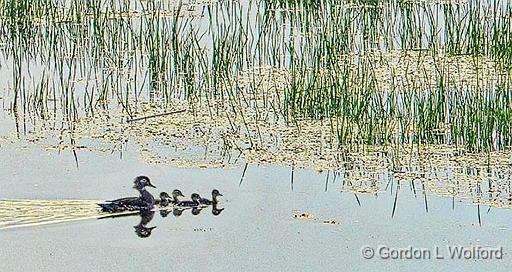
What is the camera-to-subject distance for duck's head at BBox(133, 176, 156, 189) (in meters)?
5.15

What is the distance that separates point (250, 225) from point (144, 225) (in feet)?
1.29

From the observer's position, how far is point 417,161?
5.54 metres

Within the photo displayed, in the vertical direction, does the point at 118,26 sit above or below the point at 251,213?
above

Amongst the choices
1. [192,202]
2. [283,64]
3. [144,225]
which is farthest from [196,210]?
[283,64]

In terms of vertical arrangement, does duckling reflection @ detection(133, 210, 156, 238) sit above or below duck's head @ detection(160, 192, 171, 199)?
below

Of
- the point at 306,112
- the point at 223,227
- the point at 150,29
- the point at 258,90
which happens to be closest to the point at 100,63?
the point at 150,29

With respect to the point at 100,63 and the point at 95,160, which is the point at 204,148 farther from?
the point at 100,63

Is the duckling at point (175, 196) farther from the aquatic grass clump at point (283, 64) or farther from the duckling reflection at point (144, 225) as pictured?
the aquatic grass clump at point (283, 64)

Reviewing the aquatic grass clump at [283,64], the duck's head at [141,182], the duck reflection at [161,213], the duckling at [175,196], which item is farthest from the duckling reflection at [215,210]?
the aquatic grass clump at [283,64]

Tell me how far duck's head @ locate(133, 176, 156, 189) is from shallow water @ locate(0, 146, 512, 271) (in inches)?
2.4

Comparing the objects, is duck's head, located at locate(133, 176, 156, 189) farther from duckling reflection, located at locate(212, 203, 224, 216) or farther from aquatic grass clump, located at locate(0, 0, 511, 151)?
aquatic grass clump, located at locate(0, 0, 511, 151)

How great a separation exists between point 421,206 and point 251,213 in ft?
2.14

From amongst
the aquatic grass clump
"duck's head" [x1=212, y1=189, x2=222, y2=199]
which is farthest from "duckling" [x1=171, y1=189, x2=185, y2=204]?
the aquatic grass clump

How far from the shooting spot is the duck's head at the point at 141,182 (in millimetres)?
5152
